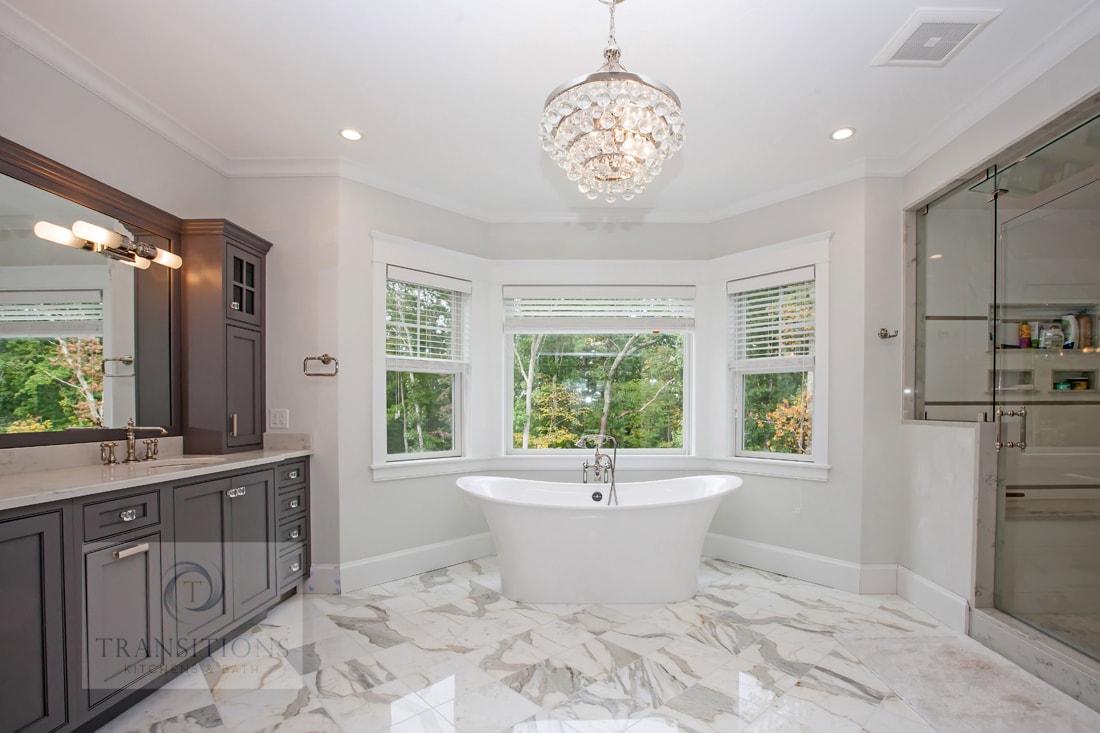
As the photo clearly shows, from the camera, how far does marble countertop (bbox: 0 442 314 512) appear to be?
5.48 feet

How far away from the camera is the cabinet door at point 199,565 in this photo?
2.20 m

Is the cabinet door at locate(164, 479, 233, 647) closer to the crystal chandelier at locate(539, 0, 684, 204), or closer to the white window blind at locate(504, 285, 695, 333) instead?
the crystal chandelier at locate(539, 0, 684, 204)

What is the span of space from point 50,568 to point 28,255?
1274mm

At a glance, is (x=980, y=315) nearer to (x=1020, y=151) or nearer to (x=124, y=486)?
(x=1020, y=151)

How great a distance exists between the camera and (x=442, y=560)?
3.71 meters

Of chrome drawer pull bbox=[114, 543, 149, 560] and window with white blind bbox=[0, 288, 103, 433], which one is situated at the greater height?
window with white blind bbox=[0, 288, 103, 433]

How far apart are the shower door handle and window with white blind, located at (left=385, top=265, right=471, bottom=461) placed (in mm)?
3129

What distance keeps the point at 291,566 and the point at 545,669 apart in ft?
5.22

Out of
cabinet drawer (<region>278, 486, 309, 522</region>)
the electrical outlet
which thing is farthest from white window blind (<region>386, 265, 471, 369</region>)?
cabinet drawer (<region>278, 486, 309, 522</region>)

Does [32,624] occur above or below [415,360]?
below

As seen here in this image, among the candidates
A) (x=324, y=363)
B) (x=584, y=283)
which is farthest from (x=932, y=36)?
(x=324, y=363)

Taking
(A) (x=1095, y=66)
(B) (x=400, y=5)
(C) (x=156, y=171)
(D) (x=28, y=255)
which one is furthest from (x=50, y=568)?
(A) (x=1095, y=66)

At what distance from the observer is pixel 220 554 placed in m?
2.45

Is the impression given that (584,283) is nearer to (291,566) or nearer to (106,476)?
(291,566)
